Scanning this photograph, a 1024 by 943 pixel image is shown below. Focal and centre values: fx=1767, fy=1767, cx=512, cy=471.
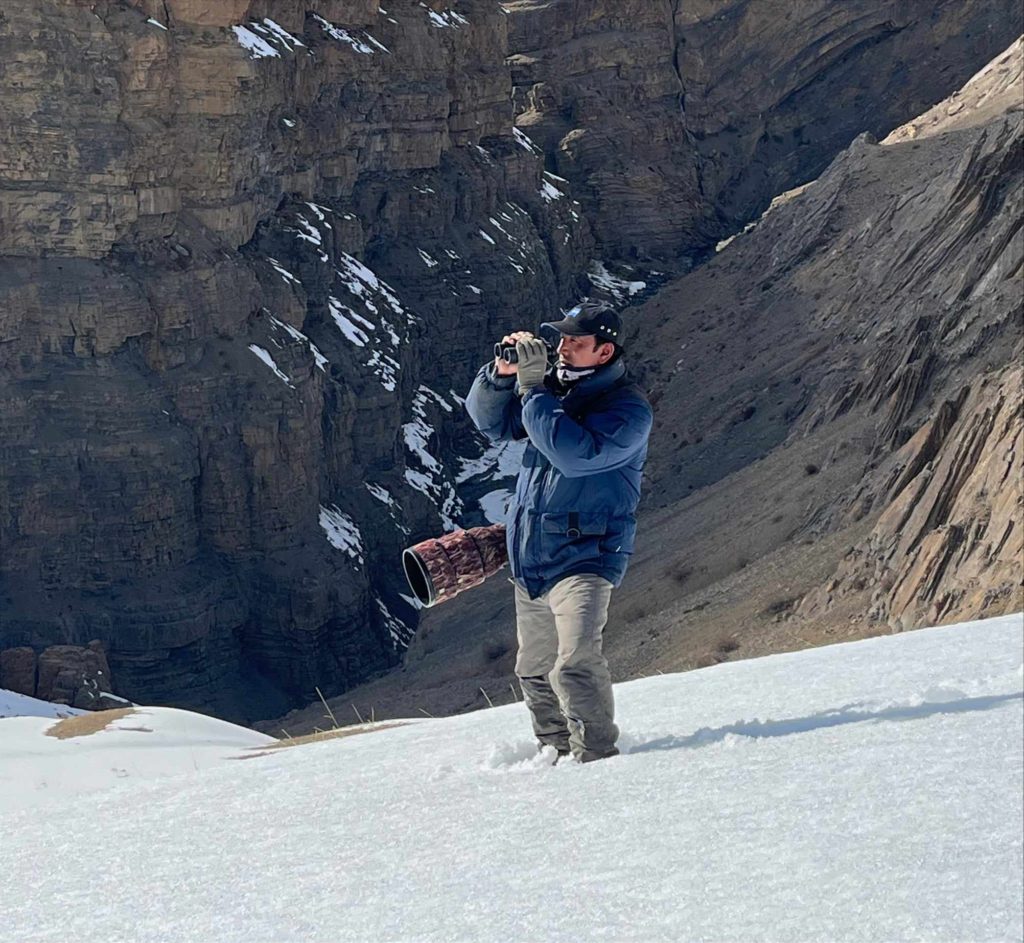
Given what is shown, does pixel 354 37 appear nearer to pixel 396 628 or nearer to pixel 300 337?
pixel 300 337

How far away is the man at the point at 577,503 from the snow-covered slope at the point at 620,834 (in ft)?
0.72

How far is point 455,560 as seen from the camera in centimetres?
654

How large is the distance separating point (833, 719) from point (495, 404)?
167 cm

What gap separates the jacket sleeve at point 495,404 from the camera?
6355mm

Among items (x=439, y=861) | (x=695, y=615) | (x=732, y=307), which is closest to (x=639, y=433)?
(x=439, y=861)

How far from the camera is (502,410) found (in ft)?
21.0

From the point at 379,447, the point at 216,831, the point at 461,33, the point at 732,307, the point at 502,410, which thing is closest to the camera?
the point at 216,831

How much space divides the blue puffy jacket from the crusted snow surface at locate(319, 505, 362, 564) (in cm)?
3412

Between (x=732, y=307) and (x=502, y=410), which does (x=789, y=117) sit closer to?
(x=732, y=307)

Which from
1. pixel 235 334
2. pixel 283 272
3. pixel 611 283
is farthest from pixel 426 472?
pixel 611 283

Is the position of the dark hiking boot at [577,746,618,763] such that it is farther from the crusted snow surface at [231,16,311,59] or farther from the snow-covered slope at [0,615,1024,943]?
the crusted snow surface at [231,16,311,59]

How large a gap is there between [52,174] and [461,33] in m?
19.8

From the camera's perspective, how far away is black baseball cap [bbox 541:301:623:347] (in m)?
6.05

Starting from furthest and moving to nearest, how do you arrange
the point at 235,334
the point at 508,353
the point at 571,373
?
the point at 235,334 → the point at 508,353 → the point at 571,373
